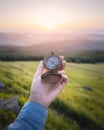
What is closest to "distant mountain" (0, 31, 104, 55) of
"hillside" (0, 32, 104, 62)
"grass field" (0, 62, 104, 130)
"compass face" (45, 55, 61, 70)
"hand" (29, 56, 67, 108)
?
"hillside" (0, 32, 104, 62)

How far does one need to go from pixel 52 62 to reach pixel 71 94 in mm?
813

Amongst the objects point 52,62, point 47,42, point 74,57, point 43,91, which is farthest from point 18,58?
point 43,91

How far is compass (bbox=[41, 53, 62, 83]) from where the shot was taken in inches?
56.6

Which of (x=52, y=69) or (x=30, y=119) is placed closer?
(x=30, y=119)

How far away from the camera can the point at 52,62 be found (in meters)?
1.66

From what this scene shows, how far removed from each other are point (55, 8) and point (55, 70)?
1.01 m

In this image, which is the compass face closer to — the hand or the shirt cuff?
the hand

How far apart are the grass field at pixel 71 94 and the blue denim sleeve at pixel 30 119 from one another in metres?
1.04

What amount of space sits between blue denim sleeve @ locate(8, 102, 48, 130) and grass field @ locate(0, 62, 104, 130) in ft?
3.40

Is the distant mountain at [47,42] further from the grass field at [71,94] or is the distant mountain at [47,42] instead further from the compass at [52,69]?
the compass at [52,69]

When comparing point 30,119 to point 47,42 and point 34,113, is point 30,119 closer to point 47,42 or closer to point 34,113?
point 34,113

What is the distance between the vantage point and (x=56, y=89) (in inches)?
56.7

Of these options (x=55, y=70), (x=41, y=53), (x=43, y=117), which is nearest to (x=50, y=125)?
(x=41, y=53)

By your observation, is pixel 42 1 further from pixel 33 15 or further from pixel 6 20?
pixel 6 20
